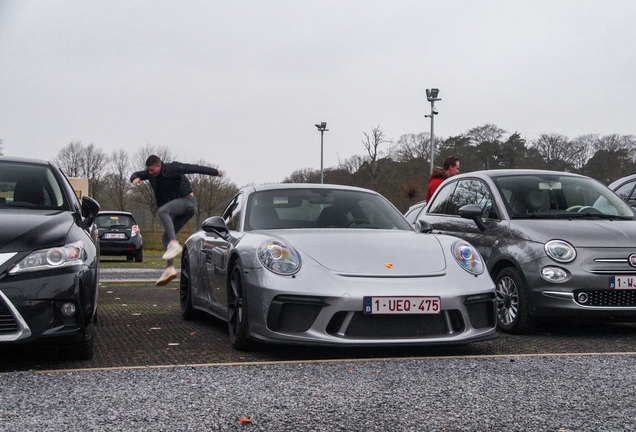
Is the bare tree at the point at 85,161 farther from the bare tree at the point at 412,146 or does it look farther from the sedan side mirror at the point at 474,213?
the sedan side mirror at the point at 474,213

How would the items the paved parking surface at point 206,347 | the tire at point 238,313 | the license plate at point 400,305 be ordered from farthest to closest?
the tire at point 238,313 → the paved parking surface at point 206,347 → the license plate at point 400,305

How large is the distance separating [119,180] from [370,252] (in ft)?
166

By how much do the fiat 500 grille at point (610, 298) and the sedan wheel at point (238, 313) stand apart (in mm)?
2748

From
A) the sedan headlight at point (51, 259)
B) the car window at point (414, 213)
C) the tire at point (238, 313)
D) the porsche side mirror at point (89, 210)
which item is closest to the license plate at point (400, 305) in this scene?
the tire at point (238, 313)

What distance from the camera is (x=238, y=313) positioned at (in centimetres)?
539

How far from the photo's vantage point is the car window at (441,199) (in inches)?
324

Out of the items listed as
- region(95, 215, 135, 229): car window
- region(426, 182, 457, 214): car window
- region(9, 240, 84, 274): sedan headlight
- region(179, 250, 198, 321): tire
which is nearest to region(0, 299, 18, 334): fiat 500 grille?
region(9, 240, 84, 274): sedan headlight

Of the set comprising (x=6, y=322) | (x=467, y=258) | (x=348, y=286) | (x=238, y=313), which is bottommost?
(x=238, y=313)

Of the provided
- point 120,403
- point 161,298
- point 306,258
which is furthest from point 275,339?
point 161,298

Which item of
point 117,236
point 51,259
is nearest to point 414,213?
point 51,259

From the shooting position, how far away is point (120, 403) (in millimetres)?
3672

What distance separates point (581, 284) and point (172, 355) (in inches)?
130

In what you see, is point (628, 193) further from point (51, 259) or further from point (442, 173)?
point (51, 259)

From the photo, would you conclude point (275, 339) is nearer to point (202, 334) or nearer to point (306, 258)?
point (306, 258)
